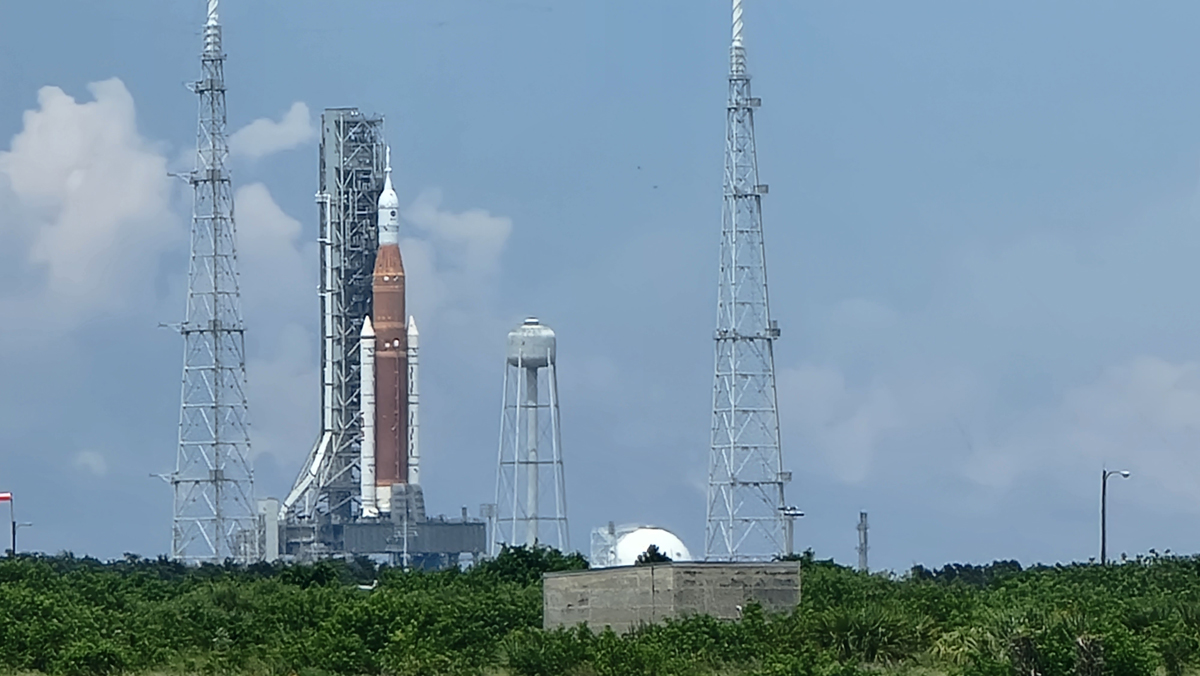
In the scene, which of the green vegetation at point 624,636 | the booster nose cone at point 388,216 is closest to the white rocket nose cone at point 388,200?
the booster nose cone at point 388,216

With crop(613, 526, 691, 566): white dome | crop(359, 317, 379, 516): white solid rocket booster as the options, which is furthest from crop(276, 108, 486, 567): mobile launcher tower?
crop(613, 526, 691, 566): white dome

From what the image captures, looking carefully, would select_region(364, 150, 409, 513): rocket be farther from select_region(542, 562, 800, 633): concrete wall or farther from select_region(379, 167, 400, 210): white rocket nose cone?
select_region(542, 562, 800, 633): concrete wall

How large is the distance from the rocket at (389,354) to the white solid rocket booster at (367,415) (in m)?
0.33

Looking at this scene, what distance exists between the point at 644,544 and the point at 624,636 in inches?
2819

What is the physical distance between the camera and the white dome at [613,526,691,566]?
109m

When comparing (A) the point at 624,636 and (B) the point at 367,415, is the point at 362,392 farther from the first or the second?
(A) the point at 624,636

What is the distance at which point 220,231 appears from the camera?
101m

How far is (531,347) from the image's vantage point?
403ft

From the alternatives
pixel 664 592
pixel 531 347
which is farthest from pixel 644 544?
pixel 664 592

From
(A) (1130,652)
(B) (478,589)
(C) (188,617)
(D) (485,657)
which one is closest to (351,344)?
(B) (478,589)

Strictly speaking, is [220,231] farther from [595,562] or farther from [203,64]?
[595,562]

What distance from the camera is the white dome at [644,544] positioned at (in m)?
109

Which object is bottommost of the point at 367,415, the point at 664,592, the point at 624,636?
the point at 624,636

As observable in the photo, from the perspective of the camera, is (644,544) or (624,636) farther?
(644,544)
